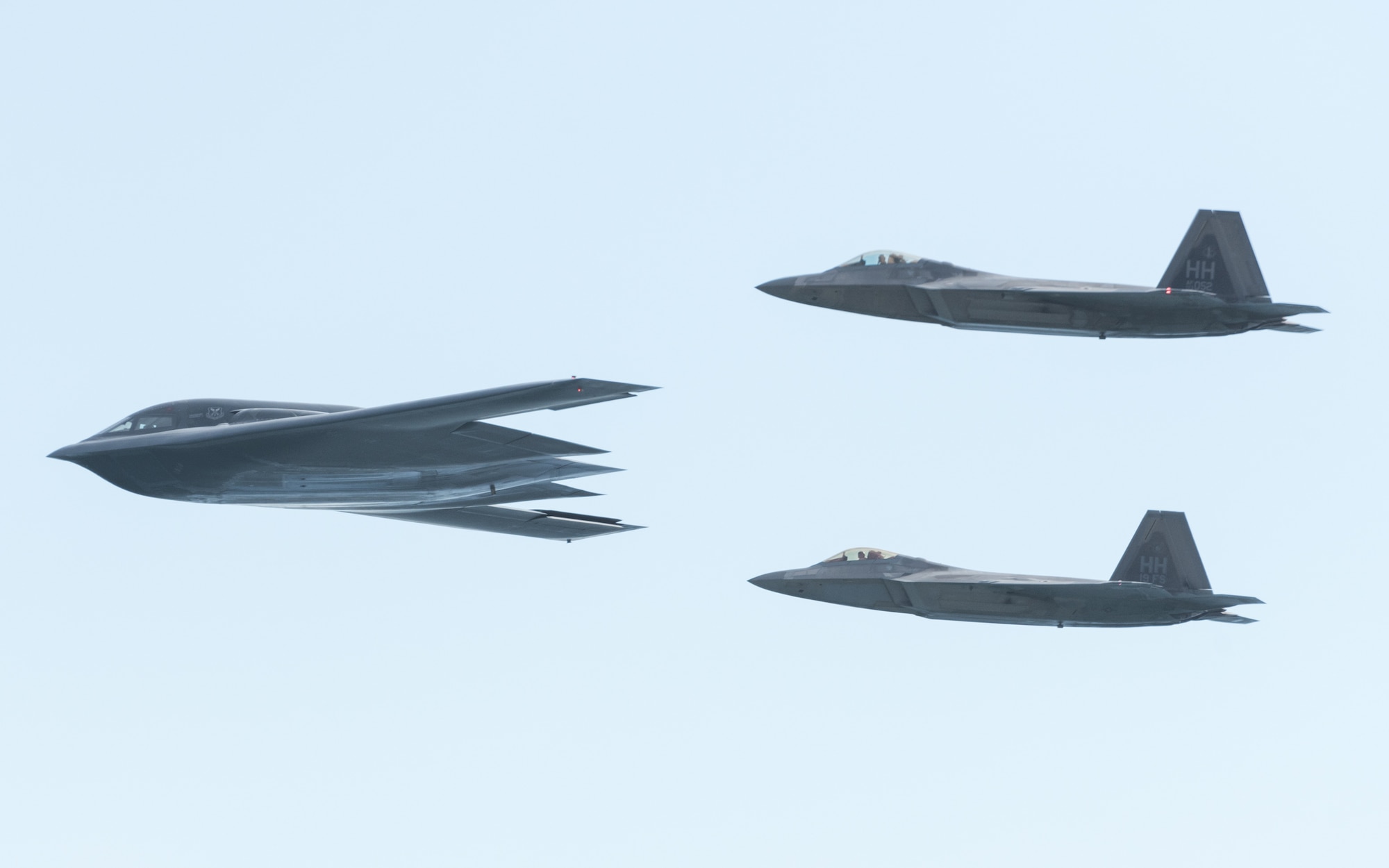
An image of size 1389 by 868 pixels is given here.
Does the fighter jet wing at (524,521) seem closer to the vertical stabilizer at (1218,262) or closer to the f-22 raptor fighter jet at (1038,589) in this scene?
the f-22 raptor fighter jet at (1038,589)

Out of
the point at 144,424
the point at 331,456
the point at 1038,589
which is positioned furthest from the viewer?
the point at 1038,589

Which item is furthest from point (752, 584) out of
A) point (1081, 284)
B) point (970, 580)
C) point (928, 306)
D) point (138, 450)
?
Answer: point (138, 450)

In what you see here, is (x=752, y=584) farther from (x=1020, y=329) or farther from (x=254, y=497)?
(x=254, y=497)

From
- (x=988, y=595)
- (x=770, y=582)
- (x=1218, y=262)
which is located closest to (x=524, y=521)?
(x=770, y=582)

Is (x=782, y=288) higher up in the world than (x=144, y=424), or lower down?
higher up

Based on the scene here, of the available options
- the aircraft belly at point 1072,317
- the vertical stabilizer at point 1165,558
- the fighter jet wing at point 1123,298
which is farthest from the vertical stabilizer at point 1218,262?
the vertical stabilizer at point 1165,558

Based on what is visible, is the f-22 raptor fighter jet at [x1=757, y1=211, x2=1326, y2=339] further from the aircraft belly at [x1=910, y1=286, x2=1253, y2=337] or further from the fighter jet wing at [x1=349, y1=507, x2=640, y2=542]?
the fighter jet wing at [x1=349, y1=507, x2=640, y2=542]

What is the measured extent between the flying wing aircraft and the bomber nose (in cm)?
619

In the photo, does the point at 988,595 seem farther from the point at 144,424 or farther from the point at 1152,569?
the point at 144,424

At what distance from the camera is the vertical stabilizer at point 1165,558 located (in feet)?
136

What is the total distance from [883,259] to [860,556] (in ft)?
25.4

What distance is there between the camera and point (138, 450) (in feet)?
124

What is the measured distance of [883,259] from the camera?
41.5 metres

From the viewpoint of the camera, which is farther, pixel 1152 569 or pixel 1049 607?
pixel 1152 569
